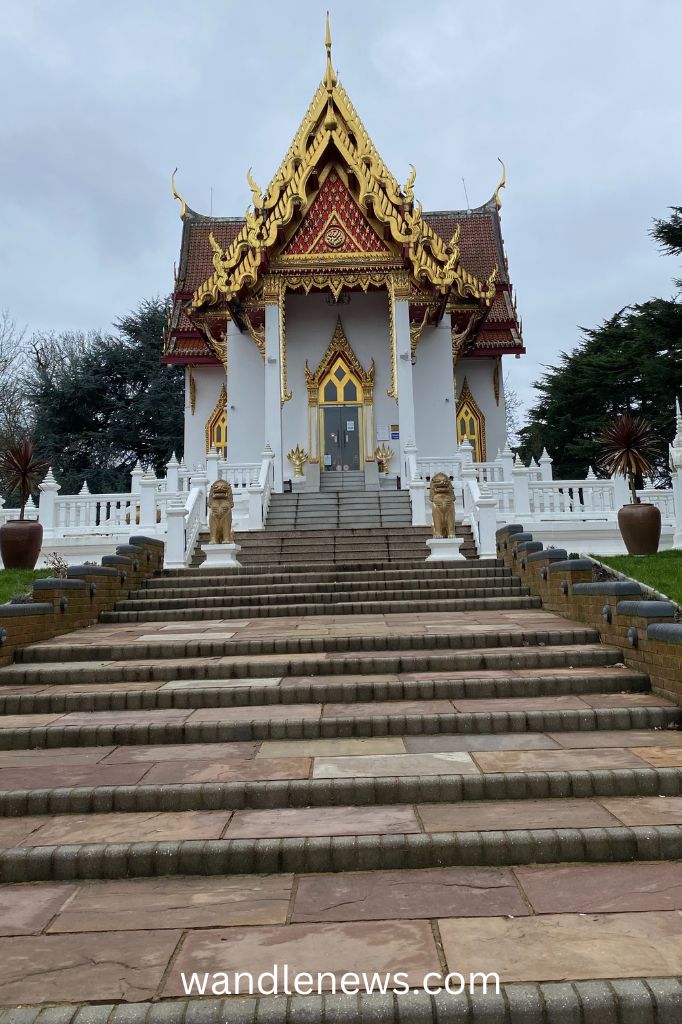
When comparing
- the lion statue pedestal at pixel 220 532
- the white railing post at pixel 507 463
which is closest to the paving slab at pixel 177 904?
the lion statue pedestal at pixel 220 532

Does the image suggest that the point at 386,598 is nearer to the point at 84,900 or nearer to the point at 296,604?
the point at 296,604

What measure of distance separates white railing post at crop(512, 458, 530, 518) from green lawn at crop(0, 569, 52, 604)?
8548 mm

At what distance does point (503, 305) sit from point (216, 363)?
999 centimetres

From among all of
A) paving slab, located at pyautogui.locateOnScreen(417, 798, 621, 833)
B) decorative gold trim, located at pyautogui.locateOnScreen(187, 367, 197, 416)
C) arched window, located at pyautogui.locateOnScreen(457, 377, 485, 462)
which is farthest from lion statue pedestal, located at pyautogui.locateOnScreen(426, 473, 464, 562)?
decorative gold trim, located at pyautogui.locateOnScreen(187, 367, 197, 416)

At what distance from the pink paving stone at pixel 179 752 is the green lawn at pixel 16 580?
5.68 meters

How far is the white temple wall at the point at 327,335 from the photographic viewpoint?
20.0 meters

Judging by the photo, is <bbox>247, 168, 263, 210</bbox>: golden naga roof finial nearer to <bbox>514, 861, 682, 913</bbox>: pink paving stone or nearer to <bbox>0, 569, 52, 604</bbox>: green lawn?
<bbox>0, 569, 52, 604</bbox>: green lawn

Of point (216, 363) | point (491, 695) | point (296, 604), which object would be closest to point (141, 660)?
point (296, 604)

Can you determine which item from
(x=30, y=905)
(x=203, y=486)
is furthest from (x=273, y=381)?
(x=30, y=905)

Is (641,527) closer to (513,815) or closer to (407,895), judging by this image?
(513,815)

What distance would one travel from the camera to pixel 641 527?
40.0ft

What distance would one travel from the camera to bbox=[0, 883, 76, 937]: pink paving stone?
2708mm

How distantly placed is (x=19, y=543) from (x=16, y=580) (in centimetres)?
129

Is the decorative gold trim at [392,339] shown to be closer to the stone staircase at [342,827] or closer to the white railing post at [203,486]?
the white railing post at [203,486]
